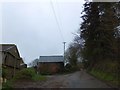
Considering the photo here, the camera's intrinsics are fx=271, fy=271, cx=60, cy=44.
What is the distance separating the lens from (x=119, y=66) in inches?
846

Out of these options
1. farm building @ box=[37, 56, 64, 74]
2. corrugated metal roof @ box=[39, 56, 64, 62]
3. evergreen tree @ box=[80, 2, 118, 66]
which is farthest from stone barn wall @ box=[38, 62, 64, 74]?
evergreen tree @ box=[80, 2, 118, 66]

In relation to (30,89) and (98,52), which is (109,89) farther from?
(98,52)

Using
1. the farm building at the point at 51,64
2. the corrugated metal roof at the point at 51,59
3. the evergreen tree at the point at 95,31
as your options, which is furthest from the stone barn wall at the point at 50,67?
the evergreen tree at the point at 95,31

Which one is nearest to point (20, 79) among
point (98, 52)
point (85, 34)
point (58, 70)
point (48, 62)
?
point (98, 52)

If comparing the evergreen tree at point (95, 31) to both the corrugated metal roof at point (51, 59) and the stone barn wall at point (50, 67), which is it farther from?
the corrugated metal roof at point (51, 59)

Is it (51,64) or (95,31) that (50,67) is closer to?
(51,64)

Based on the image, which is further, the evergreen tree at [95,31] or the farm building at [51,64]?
the farm building at [51,64]

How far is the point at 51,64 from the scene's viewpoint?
276ft

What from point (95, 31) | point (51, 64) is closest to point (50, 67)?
point (51, 64)

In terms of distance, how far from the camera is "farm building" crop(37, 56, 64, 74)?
7697 cm

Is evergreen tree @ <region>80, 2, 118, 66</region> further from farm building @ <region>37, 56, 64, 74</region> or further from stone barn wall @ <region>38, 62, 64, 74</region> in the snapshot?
farm building @ <region>37, 56, 64, 74</region>

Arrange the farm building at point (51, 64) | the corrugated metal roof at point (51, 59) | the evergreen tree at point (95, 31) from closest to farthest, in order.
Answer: the evergreen tree at point (95, 31)
the farm building at point (51, 64)
the corrugated metal roof at point (51, 59)

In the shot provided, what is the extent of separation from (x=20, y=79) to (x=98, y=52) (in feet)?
54.4

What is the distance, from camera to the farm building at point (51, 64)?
77.0 m
